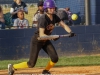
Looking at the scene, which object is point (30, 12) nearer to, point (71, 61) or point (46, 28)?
point (71, 61)

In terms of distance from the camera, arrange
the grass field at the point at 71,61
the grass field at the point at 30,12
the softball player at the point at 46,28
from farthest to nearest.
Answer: the grass field at the point at 30,12 → the grass field at the point at 71,61 → the softball player at the point at 46,28

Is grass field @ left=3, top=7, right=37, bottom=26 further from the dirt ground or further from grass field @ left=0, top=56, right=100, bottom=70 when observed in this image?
the dirt ground

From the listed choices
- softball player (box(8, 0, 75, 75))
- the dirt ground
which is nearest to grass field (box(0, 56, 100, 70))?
the dirt ground

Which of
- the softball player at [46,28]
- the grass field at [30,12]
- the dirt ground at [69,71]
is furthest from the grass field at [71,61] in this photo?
the softball player at [46,28]

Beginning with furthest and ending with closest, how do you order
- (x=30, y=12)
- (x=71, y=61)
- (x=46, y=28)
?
(x=30, y=12), (x=71, y=61), (x=46, y=28)

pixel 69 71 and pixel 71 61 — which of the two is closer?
pixel 69 71

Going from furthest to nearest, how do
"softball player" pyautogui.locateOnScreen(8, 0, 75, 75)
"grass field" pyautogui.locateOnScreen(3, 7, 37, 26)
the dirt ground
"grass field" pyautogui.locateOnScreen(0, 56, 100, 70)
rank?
"grass field" pyautogui.locateOnScreen(3, 7, 37, 26) < "grass field" pyautogui.locateOnScreen(0, 56, 100, 70) < the dirt ground < "softball player" pyautogui.locateOnScreen(8, 0, 75, 75)

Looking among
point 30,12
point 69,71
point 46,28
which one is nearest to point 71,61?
point 69,71

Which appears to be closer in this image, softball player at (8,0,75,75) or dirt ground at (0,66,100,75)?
softball player at (8,0,75,75)

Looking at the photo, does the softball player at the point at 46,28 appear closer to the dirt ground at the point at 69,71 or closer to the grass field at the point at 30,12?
the dirt ground at the point at 69,71

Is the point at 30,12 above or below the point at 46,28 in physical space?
below

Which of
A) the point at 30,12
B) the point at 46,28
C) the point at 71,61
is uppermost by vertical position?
the point at 46,28

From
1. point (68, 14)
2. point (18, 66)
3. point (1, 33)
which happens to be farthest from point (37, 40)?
point (68, 14)

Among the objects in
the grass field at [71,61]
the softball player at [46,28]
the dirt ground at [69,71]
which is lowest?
the grass field at [71,61]
